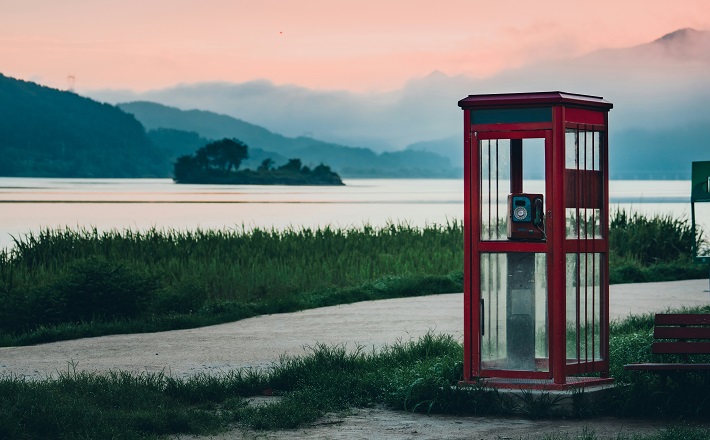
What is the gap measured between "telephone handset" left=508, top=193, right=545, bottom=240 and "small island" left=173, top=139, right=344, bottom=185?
14688 cm

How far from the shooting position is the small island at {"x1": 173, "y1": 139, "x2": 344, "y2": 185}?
515 ft

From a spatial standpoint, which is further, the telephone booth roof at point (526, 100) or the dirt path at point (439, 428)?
the telephone booth roof at point (526, 100)

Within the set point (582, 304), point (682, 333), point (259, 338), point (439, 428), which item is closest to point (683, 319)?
point (682, 333)

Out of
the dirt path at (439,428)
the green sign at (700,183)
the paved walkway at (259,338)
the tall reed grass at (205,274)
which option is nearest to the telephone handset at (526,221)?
the dirt path at (439,428)

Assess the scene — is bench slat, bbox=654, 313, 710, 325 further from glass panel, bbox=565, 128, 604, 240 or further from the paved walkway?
the paved walkway

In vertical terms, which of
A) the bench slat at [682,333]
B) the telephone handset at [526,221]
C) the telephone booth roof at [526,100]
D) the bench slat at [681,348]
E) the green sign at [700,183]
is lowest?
the bench slat at [681,348]

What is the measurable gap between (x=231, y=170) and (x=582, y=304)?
160m

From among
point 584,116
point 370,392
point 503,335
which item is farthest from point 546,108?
point 370,392

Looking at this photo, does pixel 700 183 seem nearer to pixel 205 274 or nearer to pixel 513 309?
pixel 513 309

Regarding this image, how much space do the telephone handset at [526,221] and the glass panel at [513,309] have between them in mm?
262

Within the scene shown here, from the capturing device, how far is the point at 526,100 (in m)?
9.23

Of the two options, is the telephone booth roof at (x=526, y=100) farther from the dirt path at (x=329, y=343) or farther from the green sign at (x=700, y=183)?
the green sign at (x=700, y=183)

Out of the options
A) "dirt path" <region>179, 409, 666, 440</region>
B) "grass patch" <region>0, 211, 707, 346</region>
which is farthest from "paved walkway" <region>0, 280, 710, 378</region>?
"dirt path" <region>179, 409, 666, 440</region>

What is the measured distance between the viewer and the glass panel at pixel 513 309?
9602 mm
